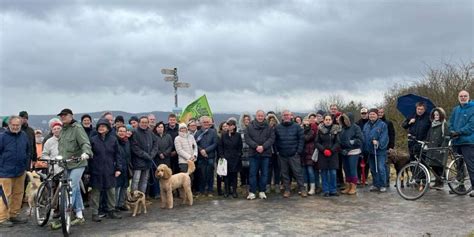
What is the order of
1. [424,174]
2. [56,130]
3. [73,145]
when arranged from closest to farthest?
[73,145] → [56,130] → [424,174]

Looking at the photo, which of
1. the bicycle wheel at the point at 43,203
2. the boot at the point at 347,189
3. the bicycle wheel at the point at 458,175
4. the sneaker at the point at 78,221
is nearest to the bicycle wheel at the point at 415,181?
the bicycle wheel at the point at 458,175

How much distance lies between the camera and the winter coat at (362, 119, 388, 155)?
9.61 metres

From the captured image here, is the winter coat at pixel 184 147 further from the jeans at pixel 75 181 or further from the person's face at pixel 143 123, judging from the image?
the jeans at pixel 75 181

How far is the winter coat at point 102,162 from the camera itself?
24.8 ft

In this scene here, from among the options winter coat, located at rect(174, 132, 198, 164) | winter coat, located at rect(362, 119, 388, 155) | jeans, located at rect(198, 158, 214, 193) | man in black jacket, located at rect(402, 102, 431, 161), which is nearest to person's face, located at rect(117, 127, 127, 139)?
winter coat, located at rect(174, 132, 198, 164)

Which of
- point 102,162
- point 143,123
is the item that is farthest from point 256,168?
point 102,162

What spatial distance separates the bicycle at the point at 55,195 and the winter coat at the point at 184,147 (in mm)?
2770

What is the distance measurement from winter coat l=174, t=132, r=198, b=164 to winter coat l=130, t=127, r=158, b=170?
68cm

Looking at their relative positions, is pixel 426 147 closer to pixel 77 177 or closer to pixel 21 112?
pixel 77 177

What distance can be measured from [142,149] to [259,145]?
2.53m

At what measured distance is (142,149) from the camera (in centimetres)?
873

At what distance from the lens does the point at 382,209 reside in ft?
26.0

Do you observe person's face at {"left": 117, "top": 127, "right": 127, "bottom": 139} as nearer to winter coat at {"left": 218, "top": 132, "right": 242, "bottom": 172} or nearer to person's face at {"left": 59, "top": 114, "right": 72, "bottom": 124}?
person's face at {"left": 59, "top": 114, "right": 72, "bottom": 124}

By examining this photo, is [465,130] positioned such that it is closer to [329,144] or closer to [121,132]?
[329,144]
